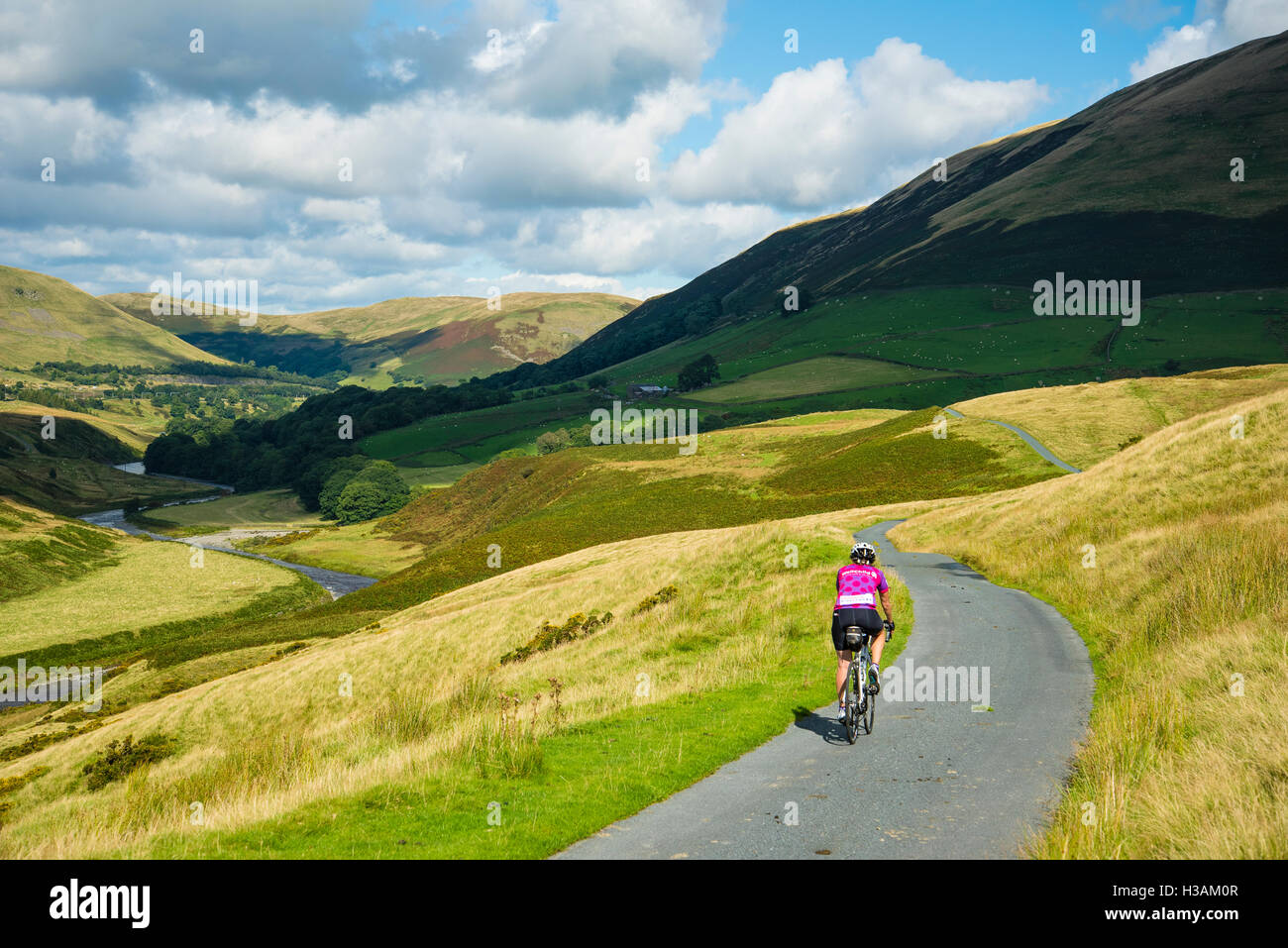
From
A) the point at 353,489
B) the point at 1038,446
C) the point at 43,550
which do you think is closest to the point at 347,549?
the point at 353,489

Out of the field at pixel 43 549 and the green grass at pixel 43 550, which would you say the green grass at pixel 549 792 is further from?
the field at pixel 43 549

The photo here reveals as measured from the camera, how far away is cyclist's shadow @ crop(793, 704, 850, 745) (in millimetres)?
13906

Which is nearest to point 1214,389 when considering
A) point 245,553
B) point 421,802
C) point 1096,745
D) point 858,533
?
point 858,533

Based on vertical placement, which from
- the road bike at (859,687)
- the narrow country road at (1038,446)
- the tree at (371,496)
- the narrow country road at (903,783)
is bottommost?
the tree at (371,496)

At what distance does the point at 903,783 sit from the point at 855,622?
10.1ft

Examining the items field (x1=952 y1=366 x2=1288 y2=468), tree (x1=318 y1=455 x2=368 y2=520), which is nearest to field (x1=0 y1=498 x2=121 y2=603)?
tree (x1=318 y1=455 x2=368 y2=520)

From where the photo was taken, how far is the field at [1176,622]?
8.45 meters

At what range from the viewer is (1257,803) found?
8156 millimetres

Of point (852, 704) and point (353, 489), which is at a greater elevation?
point (852, 704)

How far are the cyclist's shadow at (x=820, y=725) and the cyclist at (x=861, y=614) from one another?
522mm

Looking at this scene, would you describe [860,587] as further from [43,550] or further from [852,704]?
[43,550]

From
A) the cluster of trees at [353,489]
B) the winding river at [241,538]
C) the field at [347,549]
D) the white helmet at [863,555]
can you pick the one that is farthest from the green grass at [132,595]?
the white helmet at [863,555]

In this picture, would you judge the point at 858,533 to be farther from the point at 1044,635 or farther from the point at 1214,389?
the point at 1214,389

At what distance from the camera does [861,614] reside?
547 inches
